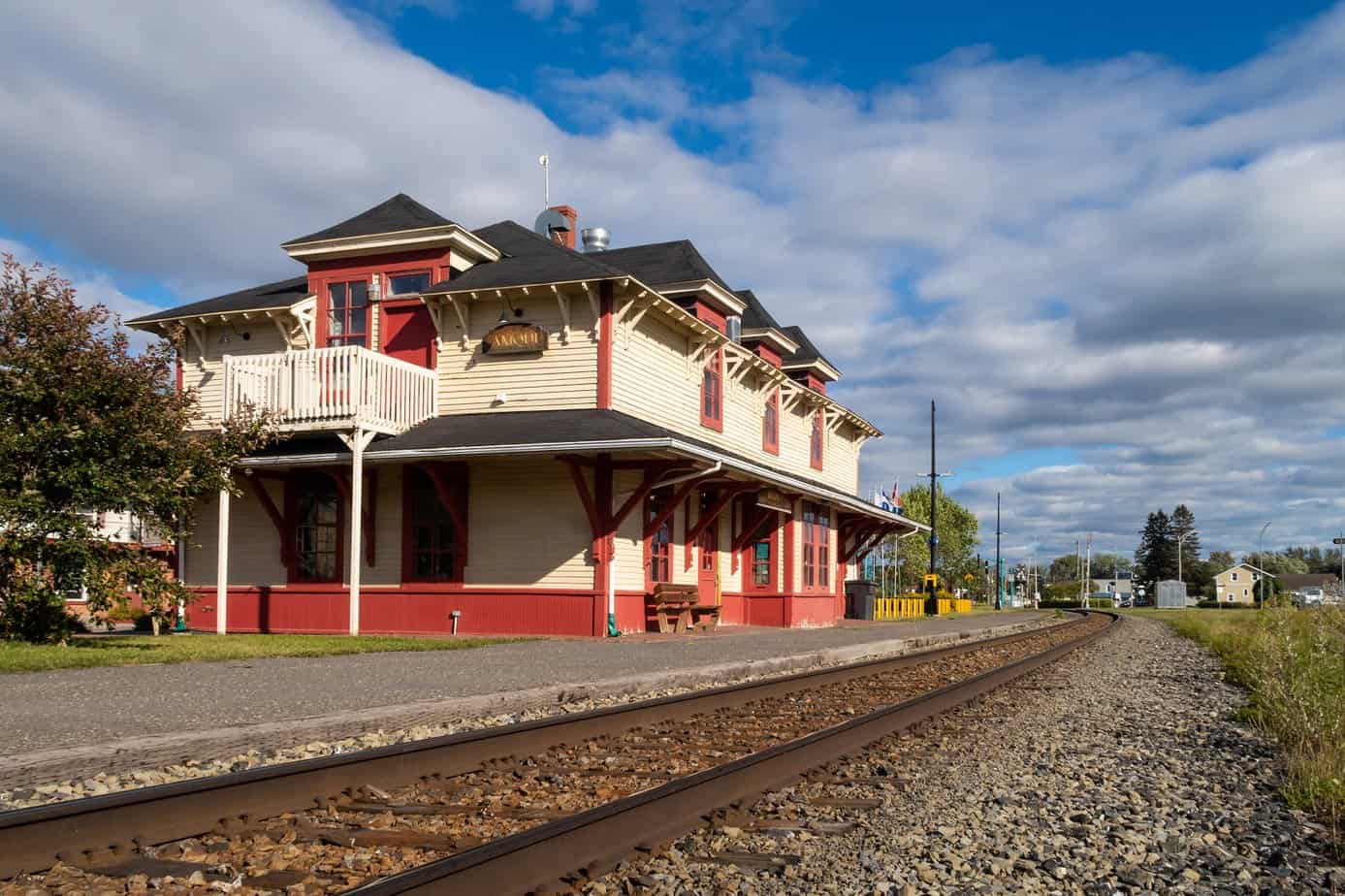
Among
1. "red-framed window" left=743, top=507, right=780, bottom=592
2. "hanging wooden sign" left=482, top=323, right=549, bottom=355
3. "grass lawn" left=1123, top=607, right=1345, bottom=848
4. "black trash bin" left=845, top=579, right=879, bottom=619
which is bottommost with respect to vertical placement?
"black trash bin" left=845, top=579, right=879, bottom=619

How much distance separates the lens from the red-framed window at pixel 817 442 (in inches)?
1261

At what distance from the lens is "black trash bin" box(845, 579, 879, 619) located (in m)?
35.8

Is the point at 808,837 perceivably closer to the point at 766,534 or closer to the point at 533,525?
the point at 533,525

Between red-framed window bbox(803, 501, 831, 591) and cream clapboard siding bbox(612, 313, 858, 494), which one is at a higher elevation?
cream clapboard siding bbox(612, 313, 858, 494)

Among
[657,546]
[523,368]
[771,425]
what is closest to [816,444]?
[771,425]

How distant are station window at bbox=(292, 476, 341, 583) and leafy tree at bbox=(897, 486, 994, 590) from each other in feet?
213

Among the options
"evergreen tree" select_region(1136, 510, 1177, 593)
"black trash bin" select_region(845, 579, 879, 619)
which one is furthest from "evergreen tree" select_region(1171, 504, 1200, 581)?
"black trash bin" select_region(845, 579, 879, 619)

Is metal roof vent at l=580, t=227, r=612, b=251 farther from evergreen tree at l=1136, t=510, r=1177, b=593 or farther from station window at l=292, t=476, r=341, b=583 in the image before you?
evergreen tree at l=1136, t=510, r=1177, b=593

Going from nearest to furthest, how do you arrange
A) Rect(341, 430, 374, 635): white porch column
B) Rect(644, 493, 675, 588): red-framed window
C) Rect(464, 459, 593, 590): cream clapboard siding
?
Rect(341, 430, 374, 635): white porch column < Rect(464, 459, 593, 590): cream clapboard siding < Rect(644, 493, 675, 588): red-framed window

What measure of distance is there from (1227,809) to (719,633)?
15.3 metres

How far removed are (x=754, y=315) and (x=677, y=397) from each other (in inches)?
319

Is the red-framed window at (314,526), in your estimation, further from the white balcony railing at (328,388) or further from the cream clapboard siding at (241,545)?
the white balcony railing at (328,388)

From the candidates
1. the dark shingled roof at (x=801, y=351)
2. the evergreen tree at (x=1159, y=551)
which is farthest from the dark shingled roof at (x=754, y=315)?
the evergreen tree at (x=1159, y=551)

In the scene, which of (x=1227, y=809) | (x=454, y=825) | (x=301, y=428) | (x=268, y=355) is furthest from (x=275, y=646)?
(x=1227, y=809)
